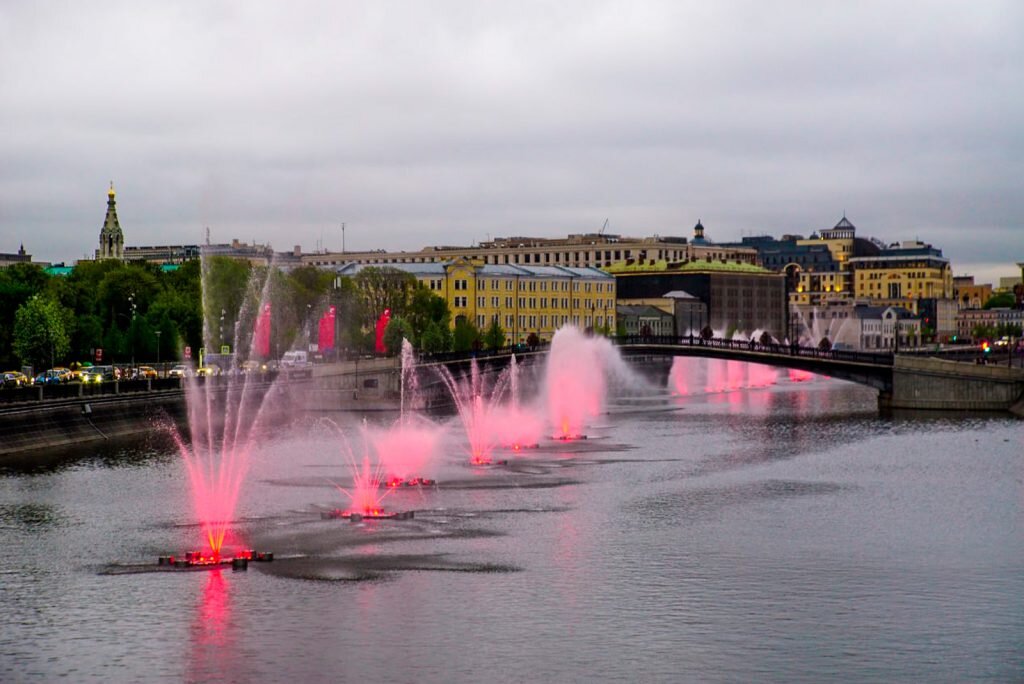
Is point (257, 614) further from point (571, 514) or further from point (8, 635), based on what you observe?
point (571, 514)

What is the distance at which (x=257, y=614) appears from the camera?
4047 centimetres

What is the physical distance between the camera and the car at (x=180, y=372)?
338ft

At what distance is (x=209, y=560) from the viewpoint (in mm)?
Result: 46812

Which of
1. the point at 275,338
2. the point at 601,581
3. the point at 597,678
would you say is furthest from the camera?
the point at 275,338

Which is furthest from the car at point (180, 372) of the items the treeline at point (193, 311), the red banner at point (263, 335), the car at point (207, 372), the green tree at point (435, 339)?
the green tree at point (435, 339)

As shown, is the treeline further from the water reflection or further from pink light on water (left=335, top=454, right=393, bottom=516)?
the water reflection

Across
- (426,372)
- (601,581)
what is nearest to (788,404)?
(426,372)

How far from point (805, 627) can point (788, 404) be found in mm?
87420

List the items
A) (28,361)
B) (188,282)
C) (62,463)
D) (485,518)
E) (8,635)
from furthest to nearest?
1. (188,282)
2. (28,361)
3. (62,463)
4. (485,518)
5. (8,635)

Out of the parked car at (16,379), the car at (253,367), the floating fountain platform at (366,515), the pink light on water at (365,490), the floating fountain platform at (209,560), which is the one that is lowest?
the floating fountain platform at (209,560)

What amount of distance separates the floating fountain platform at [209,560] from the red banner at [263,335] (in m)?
76.9

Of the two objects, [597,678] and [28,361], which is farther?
[28,361]

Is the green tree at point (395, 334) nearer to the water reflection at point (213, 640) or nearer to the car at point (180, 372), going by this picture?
the car at point (180, 372)

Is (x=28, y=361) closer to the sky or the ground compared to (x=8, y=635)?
closer to the sky
